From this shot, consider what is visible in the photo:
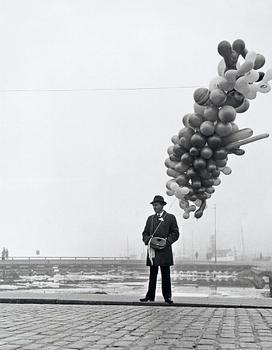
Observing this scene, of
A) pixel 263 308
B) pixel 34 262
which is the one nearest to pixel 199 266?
pixel 34 262

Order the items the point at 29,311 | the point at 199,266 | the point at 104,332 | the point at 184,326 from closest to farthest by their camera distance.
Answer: the point at 104,332, the point at 184,326, the point at 29,311, the point at 199,266

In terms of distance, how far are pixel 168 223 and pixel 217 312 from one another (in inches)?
67.0

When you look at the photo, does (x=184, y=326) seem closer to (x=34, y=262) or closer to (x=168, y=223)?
(x=168, y=223)

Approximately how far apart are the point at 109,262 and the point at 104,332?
75.6 metres

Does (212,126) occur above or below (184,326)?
above

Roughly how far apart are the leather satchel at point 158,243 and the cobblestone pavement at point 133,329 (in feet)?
3.80

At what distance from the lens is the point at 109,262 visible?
79.4 m

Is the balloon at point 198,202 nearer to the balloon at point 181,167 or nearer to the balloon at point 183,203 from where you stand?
the balloon at point 183,203

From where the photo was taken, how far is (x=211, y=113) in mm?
7102

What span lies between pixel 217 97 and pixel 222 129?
0.45m

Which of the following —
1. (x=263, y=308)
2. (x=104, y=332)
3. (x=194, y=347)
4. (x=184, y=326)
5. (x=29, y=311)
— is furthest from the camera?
(x=263, y=308)

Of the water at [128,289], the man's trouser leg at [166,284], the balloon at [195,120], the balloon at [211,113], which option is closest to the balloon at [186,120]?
the balloon at [195,120]

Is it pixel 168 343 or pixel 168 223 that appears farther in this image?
pixel 168 223

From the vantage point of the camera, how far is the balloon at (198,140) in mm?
7171
